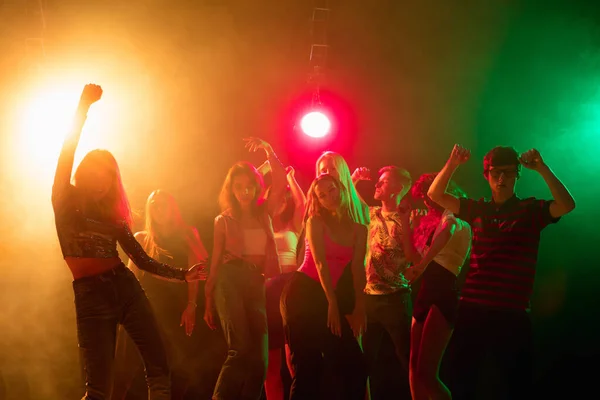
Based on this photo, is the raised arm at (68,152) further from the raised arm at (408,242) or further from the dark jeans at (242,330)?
the raised arm at (408,242)

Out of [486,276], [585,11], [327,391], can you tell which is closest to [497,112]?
[585,11]

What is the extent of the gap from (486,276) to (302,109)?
294 centimetres

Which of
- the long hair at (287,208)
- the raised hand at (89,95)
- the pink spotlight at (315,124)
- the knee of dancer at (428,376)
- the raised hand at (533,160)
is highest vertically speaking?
the pink spotlight at (315,124)

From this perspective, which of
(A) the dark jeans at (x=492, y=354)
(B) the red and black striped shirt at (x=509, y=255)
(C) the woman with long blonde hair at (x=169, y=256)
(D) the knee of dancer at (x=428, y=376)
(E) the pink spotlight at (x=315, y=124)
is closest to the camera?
(A) the dark jeans at (x=492, y=354)

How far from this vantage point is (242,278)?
13.4 ft

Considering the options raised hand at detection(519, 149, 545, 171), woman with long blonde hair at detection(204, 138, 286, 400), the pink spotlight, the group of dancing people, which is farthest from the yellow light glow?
raised hand at detection(519, 149, 545, 171)

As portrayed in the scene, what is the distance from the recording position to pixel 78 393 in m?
5.21

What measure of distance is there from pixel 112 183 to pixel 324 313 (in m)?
1.64

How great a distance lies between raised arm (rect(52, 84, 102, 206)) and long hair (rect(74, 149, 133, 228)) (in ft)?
0.73

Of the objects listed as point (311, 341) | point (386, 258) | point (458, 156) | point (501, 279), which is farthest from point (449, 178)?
point (311, 341)

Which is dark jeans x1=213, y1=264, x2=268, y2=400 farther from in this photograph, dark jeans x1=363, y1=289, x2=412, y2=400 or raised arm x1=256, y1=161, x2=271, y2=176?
raised arm x1=256, y1=161, x2=271, y2=176

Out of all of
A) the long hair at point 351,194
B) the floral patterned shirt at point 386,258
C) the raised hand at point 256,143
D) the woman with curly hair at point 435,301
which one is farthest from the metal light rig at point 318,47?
the woman with curly hair at point 435,301

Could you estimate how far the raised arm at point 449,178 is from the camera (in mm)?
3779

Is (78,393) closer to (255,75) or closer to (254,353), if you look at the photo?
(254,353)
